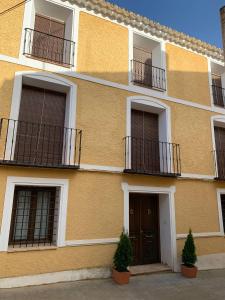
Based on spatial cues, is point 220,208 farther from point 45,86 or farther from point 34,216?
point 45,86

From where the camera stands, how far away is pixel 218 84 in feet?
36.9

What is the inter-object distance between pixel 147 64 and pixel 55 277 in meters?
8.30

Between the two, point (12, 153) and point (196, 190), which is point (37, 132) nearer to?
point (12, 153)

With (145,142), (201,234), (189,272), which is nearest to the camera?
(189,272)

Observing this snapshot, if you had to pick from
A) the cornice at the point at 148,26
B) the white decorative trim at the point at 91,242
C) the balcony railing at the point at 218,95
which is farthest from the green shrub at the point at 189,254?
the cornice at the point at 148,26

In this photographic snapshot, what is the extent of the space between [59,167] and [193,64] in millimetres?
7556

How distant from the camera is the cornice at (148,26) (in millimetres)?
8305

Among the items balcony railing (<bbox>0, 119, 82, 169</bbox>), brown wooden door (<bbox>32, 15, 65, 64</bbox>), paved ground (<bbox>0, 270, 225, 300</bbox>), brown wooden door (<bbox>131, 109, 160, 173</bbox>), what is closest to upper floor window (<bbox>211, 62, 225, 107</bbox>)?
brown wooden door (<bbox>131, 109, 160, 173</bbox>)

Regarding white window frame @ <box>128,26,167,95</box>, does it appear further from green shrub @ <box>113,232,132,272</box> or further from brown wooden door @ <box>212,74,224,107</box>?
green shrub @ <box>113,232,132,272</box>

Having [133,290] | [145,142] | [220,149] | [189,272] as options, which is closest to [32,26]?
[145,142]

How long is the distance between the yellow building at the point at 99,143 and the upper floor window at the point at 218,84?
24.4 inches

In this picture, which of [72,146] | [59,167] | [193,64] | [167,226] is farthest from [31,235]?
[193,64]

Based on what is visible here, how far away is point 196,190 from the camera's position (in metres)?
8.58

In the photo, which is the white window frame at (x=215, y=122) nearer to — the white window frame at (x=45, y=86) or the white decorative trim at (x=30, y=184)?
the white window frame at (x=45, y=86)
